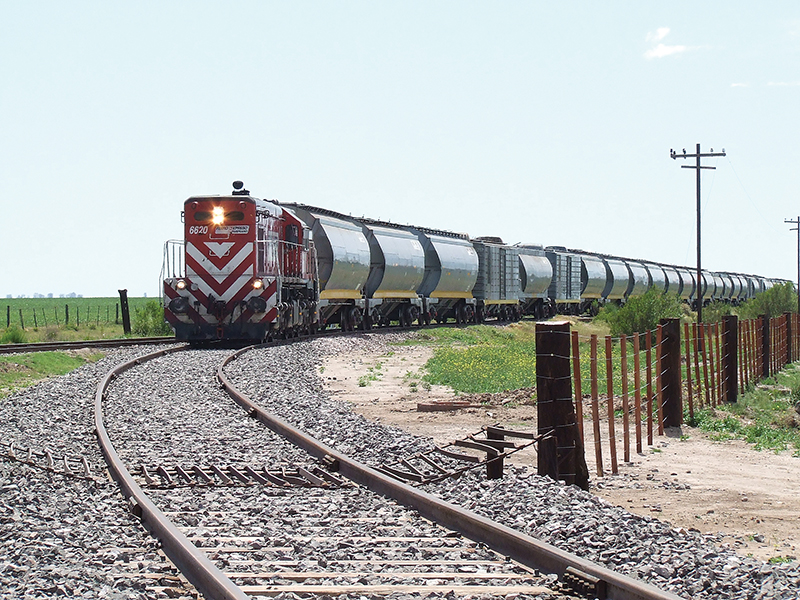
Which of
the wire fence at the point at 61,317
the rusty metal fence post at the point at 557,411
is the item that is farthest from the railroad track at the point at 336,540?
the wire fence at the point at 61,317

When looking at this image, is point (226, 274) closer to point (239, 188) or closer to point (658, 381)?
point (239, 188)

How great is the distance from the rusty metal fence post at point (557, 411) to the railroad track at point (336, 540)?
4.51 feet

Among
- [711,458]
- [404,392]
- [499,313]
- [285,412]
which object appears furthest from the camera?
[499,313]

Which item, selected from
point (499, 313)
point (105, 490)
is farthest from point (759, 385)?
point (499, 313)

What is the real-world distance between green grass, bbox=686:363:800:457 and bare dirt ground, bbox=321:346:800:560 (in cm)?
29

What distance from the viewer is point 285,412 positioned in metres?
12.5

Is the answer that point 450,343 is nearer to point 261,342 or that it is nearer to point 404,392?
point 261,342

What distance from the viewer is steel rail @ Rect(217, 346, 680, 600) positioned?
15.1 feet

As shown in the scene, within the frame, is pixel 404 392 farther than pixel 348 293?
No

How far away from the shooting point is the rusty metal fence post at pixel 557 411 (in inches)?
317

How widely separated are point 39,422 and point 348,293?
1979 centimetres

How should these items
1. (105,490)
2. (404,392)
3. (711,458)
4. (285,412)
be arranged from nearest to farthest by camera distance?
(105,490)
(711,458)
(285,412)
(404,392)

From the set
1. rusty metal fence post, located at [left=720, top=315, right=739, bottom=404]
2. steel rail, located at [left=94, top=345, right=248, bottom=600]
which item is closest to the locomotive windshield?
rusty metal fence post, located at [left=720, top=315, right=739, bottom=404]

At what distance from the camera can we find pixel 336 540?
586 cm
